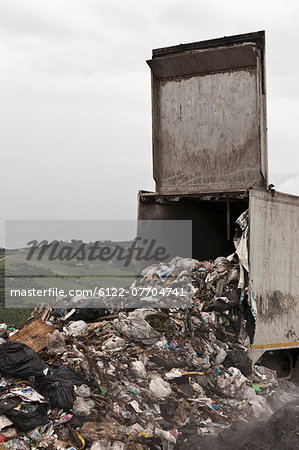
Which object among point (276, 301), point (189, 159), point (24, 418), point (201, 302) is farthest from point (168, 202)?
point (24, 418)

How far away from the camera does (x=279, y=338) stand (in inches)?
279

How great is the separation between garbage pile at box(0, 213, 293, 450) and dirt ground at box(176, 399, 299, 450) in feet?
0.35

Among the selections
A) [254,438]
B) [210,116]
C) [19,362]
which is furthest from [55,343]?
[210,116]

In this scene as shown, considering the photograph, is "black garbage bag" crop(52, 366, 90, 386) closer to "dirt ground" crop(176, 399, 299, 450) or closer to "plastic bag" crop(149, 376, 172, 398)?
"plastic bag" crop(149, 376, 172, 398)

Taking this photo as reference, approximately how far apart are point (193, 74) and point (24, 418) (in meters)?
6.06

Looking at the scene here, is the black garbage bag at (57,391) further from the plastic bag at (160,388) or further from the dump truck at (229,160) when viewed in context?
the dump truck at (229,160)

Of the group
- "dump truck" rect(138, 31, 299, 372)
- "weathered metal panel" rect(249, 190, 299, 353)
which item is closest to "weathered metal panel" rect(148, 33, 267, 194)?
"dump truck" rect(138, 31, 299, 372)

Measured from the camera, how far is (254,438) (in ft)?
16.6

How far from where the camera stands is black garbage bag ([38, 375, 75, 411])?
14.5 ft

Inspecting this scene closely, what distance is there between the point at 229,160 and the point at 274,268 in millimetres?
1988

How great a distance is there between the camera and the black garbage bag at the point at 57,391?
4406 millimetres

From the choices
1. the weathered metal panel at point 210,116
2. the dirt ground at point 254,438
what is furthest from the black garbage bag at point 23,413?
the weathered metal panel at point 210,116

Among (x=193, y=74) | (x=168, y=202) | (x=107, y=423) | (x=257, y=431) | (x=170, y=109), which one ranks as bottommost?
(x=257, y=431)

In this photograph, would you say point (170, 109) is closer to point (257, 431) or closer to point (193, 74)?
point (193, 74)
